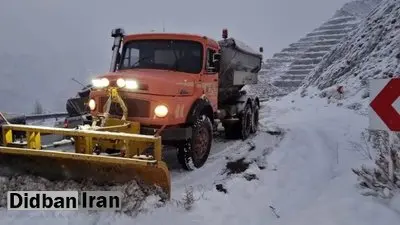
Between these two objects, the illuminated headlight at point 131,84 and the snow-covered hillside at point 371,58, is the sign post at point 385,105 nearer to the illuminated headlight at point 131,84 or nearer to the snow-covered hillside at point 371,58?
the illuminated headlight at point 131,84

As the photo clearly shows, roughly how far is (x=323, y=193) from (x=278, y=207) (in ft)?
2.55

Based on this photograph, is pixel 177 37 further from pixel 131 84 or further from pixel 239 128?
pixel 239 128

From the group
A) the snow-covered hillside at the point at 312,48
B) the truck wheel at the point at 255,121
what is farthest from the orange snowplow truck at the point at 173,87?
the snow-covered hillside at the point at 312,48

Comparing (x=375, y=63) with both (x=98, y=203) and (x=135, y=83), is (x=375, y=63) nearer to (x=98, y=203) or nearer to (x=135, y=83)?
(x=135, y=83)

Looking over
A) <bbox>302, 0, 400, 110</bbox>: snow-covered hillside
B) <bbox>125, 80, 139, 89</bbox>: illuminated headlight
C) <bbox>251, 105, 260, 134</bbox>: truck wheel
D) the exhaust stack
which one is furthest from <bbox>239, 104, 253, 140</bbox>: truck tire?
<bbox>302, 0, 400, 110</bbox>: snow-covered hillside

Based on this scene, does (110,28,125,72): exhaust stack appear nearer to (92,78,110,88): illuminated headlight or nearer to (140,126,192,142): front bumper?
(92,78,110,88): illuminated headlight

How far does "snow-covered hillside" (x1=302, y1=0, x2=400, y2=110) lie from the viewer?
24.3 metres

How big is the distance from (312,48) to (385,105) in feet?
332

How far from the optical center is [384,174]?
17.7 ft

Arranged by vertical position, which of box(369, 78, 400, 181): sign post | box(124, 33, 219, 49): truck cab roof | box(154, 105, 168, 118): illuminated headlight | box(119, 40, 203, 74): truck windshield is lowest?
box(154, 105, 168, 118): illuminated headlight

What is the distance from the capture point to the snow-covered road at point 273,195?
4.62 meters

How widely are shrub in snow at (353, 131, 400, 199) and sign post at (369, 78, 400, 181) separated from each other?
51cm

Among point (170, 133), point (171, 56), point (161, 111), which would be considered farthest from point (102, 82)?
point (171, 56)

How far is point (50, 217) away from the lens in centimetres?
Result: 457
